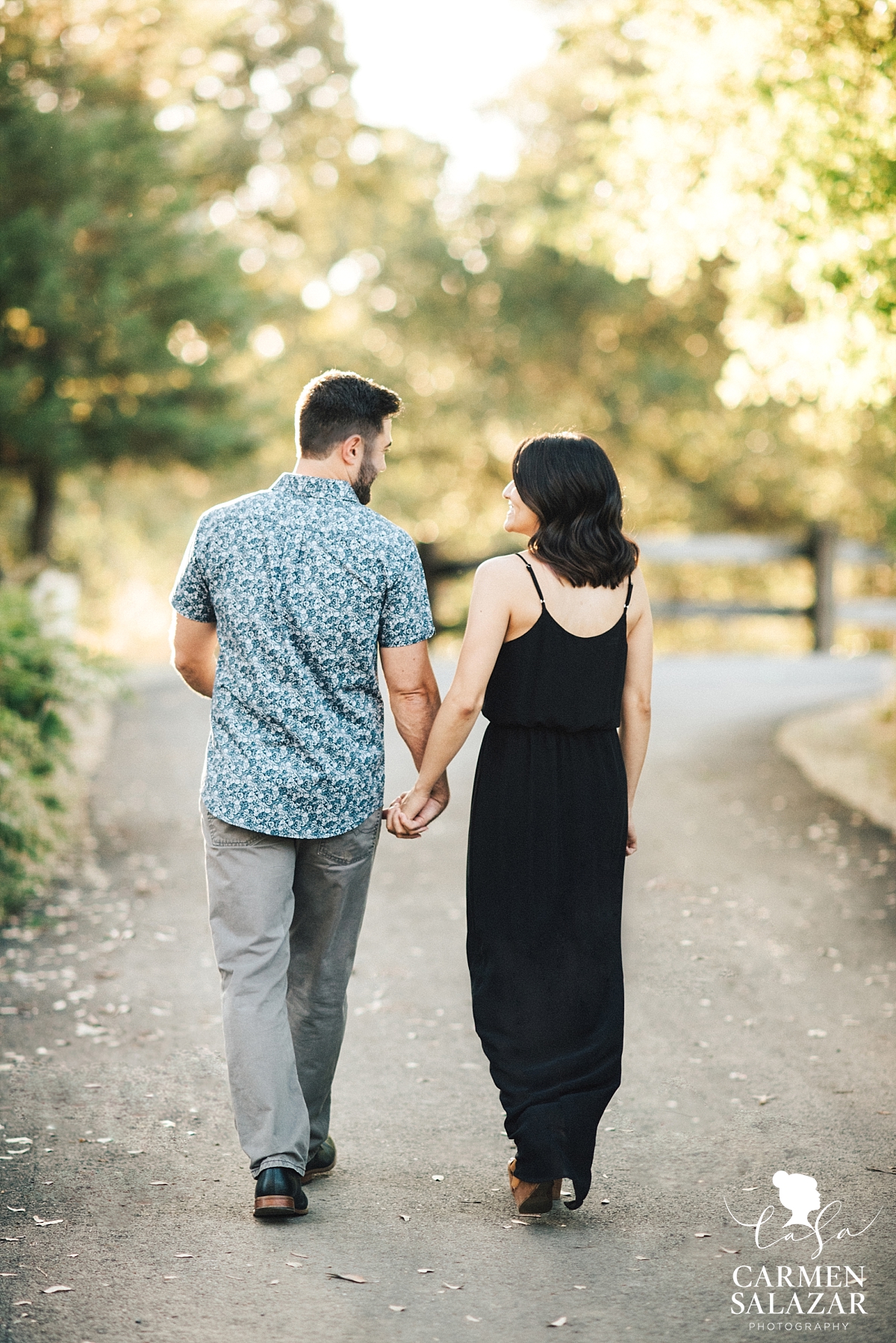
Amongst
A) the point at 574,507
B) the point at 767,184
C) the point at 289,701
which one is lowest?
the point at 289,701

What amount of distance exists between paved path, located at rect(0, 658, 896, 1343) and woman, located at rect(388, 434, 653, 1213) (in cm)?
36

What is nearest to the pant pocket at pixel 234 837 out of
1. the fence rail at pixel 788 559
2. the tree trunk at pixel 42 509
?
the tree trunk at pixel 42 509

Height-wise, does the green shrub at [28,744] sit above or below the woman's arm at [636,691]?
below

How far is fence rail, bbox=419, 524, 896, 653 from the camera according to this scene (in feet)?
67.4

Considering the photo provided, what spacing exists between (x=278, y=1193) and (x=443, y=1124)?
3.01ft

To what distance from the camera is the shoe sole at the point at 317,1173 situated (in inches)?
164

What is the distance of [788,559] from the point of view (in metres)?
21.0

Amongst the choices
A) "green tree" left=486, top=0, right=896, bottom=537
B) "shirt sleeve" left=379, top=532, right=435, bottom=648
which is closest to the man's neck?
"shirt sleeve" left=379, top=532, right=435, bottom=648

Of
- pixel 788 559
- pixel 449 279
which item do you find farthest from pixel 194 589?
pixel 449 279

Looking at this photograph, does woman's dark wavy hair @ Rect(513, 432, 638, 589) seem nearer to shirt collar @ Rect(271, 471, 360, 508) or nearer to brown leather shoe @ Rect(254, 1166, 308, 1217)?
shirt collar @ Rect(271, 471, 360, 508)

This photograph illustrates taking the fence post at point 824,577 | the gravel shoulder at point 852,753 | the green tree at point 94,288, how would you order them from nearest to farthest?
the gravel shoulder at point 852,753 < the green tree at point 94,288 < the fence post at point 824,577

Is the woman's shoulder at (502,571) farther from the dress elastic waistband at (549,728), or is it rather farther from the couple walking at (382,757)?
the dress elastic waistband at (549,728)

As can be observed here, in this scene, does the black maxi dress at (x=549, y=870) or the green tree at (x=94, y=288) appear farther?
the green tree at (x=94, y=288)
